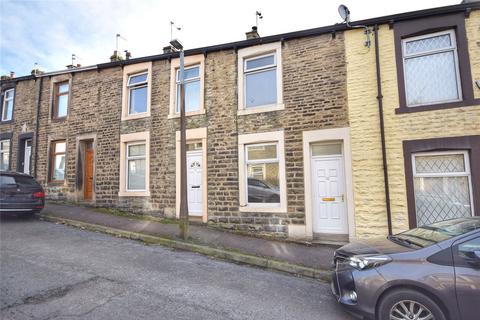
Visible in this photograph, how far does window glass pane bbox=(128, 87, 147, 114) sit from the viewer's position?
34.4 ft

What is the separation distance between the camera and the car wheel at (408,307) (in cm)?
315

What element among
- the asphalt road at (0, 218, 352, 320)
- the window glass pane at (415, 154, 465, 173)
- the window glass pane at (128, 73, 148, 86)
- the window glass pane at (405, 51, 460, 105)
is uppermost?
the window glass pane at (128, 73, 148, 86)

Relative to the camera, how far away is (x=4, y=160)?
13484 millimetres

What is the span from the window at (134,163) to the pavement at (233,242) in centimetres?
112

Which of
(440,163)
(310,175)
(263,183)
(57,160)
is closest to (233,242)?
(263,183)

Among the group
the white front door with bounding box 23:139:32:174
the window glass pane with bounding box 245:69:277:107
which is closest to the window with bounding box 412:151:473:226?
the window glass pane with bounding box 245:69:277:107

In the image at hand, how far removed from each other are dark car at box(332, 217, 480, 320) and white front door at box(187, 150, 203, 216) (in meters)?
5.90

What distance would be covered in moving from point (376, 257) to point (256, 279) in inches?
87.5

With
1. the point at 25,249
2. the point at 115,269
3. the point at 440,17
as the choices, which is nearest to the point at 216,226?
the point at 115,269

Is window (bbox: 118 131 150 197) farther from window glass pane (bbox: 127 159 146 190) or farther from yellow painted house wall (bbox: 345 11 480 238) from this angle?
yellow painted house wall (bbox: 345 11 480 238)

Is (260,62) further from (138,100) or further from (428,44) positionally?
(138,100)

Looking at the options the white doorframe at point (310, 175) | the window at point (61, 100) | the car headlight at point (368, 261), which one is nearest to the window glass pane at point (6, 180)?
the window at point (61, 100)

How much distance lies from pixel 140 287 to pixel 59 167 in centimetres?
979

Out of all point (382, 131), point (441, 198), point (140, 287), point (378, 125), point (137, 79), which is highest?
point (137, 79)
